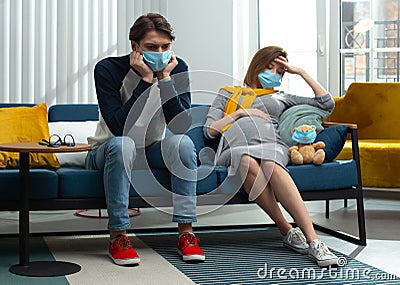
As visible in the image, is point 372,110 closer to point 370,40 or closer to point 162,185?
point 370,40

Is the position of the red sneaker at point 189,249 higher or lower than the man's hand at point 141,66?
lower

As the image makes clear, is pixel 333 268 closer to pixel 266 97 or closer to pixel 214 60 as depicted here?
pixel 266 97

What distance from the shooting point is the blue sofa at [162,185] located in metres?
3.16

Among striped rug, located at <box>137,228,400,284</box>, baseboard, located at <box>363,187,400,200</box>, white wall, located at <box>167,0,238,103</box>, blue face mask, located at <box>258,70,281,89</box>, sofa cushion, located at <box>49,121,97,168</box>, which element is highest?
white wall, located at <box>167,0,238,103</box>

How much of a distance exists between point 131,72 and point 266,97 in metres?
0.80

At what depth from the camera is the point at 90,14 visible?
17.7 feet

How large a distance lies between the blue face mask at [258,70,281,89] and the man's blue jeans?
67 cm

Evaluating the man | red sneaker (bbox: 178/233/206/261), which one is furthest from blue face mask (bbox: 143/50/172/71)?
red sneaker (bbox: 178/233/206/261)

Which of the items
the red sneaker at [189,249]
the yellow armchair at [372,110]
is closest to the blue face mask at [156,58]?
the red sneaker at [189,249]

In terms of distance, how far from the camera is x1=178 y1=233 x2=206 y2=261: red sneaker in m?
3.09

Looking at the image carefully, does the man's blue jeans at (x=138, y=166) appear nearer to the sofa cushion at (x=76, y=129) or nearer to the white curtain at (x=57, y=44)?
the sofa cushion at (x=76, y=129)

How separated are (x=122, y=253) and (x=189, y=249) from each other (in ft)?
0.92

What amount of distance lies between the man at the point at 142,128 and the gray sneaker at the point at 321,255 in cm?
46

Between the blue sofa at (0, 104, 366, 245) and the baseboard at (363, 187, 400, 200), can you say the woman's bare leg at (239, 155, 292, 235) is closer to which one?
the blue sofa at (0, 104, 366, 245)
